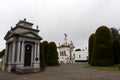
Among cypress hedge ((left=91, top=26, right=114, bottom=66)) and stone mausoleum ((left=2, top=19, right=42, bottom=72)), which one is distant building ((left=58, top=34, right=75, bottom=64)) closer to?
cypress hedge ((left=91, top=26, right=114, bottom=66))

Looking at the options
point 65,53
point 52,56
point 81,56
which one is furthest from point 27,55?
point 81,56

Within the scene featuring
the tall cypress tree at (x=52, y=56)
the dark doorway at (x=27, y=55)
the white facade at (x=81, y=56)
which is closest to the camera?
the dark doorway at (x=27, y=55)

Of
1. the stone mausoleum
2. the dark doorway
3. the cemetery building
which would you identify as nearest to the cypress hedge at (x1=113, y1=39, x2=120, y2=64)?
the stone mausoleum

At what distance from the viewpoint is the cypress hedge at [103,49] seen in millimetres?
21800

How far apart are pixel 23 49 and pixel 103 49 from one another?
1400 centimetres

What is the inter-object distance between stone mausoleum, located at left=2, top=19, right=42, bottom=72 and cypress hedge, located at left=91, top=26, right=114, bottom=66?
10.9m

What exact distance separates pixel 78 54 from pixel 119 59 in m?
32.8

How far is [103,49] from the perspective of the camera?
2227 centimetres

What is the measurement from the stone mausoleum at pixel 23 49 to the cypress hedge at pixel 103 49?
10.9 meters

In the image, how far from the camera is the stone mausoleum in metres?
16.4

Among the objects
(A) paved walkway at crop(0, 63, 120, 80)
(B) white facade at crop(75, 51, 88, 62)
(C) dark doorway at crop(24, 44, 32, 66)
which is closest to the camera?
(A) paved walkway at crop(0, 63, 120, 80)

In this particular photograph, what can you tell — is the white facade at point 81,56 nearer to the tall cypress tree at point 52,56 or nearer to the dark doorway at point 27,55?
the tall cypress tree at point 52,56

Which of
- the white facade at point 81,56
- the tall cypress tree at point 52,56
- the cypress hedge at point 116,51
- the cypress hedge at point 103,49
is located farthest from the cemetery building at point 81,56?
the cypress hedge at point 103,49

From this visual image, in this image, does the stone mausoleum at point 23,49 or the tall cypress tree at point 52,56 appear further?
the tall cypress tree at point 52,56
